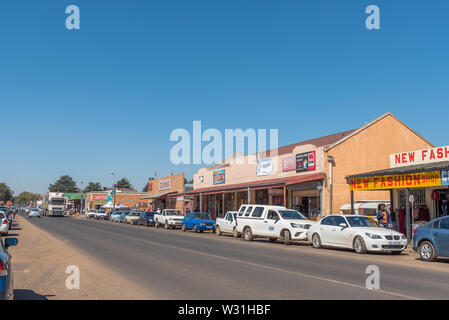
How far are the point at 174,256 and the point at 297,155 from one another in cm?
1915

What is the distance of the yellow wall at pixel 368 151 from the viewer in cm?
2944

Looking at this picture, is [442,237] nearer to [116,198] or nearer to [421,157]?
[421,157]

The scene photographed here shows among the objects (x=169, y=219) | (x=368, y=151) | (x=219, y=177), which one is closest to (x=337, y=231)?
(x=368, y=151)

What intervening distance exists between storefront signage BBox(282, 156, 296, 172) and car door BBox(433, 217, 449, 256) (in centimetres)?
1838

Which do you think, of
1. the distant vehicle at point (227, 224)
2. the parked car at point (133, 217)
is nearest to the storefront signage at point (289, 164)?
the distant vehicle at point (227, 224)

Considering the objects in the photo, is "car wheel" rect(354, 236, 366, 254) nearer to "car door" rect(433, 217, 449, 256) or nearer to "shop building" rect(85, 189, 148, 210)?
"car door" rect(433, 217, 449, 256)

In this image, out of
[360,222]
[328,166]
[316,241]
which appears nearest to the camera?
[360,222]

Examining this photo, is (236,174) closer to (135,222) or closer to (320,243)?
(135,222)

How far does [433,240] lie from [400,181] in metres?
7.08

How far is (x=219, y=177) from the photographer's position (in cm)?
4531

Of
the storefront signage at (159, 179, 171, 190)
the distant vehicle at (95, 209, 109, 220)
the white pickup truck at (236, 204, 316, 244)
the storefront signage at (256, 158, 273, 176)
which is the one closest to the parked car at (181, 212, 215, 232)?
the storefront signage at (256, 158, 273, 176)

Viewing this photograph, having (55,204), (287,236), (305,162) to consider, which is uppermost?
(305,162)

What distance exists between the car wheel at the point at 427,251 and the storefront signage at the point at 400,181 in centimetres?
514
